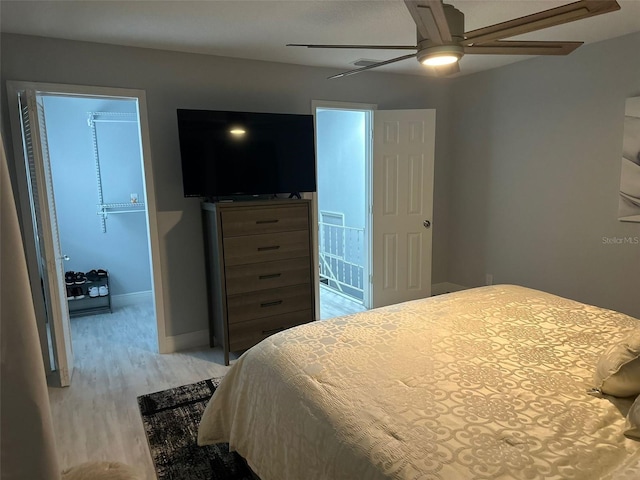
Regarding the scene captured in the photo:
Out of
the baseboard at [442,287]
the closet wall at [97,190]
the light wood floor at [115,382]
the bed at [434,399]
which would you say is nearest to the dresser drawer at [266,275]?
the light wood floor at [115,382]

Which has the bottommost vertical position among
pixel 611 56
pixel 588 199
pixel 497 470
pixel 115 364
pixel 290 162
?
pixel 115 364

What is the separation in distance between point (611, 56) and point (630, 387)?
9.88 ft

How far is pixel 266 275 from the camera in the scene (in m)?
3.34

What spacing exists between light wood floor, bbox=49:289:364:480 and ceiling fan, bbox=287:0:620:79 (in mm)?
2086

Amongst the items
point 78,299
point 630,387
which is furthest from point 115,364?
point 630,387

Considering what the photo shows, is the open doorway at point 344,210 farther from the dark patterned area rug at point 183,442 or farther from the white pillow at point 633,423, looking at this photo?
the white pillow at point 633,423

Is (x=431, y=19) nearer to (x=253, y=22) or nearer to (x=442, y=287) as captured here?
(x=253, y=22)

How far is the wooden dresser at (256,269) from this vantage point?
317 cm

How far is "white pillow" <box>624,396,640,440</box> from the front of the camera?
1150 millimetres

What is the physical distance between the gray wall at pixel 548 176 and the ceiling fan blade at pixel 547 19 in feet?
6.96

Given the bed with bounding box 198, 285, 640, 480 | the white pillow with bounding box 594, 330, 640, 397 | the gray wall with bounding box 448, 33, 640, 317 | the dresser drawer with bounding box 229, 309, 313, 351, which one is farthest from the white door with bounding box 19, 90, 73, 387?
the gray wall with bounding box 448, 33, 640, 317

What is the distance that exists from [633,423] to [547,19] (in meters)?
1.42

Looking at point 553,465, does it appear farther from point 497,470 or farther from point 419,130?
point 419,130

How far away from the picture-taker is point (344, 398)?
4.55ft
